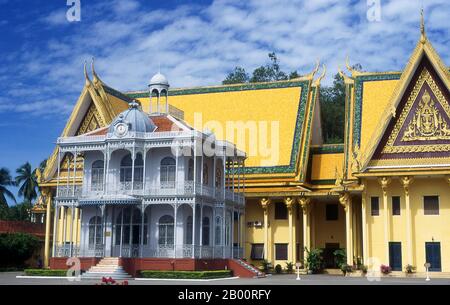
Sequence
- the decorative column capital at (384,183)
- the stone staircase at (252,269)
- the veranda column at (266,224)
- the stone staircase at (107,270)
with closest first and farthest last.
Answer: the stone staircase at (107,270)
the stone staircase at (252,269)
the decorative column capital at (384,183)
the veranda column at (266,224)

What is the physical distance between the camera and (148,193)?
29.3 meters

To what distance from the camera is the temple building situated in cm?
2977

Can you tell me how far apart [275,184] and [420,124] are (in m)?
9.25

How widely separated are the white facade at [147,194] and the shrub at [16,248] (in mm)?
7170

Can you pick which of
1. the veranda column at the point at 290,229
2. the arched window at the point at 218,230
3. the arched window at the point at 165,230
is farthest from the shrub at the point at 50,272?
the veranda column at the point at 290,229

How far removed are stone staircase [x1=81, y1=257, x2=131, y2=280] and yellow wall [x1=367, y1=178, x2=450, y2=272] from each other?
13013 millimetres

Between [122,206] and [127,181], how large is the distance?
1.37 meters

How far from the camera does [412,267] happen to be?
30.7 meters

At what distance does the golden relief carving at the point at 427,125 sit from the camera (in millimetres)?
31716

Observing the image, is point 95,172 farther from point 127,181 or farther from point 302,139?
point 302,139

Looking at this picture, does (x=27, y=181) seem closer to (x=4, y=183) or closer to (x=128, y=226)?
(x=4, y=183)

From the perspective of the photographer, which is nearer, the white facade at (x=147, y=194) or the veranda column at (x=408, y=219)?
the white facade at (x=147, y=194)

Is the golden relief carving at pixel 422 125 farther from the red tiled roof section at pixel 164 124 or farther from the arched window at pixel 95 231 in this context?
the arched window at pixel 95 231
